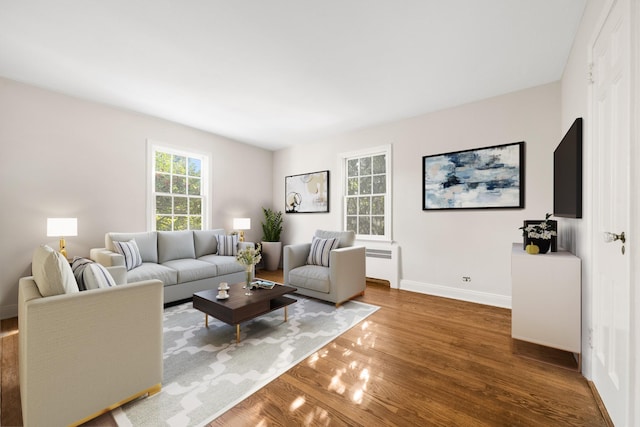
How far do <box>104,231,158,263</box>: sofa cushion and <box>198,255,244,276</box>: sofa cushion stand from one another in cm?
63

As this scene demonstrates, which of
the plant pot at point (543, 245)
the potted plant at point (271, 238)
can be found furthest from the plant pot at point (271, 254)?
the plant pot at point (543, 245)

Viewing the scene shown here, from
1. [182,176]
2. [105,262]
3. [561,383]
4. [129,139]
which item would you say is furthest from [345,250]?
[129,139]

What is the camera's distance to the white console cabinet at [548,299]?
1953mm

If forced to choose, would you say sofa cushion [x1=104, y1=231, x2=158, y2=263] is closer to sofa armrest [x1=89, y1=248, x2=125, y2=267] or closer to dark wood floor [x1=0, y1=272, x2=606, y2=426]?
sofa armrest [x1=89, y1=248, x2=125, y2=267]

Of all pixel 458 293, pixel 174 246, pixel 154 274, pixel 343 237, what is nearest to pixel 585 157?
pixel 458 293

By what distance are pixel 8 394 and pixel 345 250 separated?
9.60ft

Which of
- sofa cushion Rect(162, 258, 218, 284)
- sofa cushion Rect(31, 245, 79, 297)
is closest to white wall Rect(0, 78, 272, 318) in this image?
sofa cushion Rect(162, 258, 218, 284)

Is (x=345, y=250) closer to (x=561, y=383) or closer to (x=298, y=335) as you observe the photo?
(x=298, y=335)

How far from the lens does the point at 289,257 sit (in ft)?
11.9

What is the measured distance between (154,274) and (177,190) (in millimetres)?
1870

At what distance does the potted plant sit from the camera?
5398 mm

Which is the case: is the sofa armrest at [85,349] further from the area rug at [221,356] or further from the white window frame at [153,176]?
the white window frame at [153,176]

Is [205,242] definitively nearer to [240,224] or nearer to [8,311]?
[240,224]

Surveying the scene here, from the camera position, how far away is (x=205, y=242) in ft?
13.9
